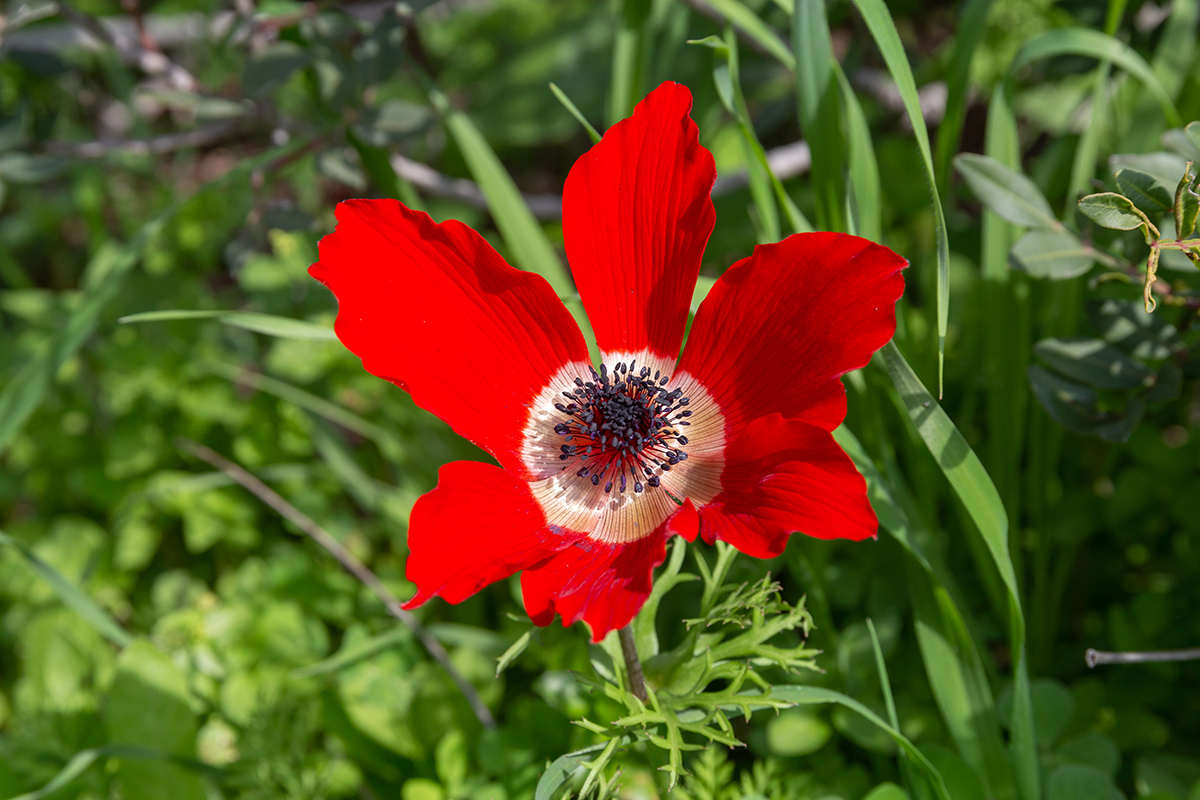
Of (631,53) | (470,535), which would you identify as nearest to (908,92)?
(631,53)

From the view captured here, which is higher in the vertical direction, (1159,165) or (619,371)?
(1159,165)

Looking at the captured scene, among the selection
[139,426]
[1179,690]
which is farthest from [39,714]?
[1179,690]

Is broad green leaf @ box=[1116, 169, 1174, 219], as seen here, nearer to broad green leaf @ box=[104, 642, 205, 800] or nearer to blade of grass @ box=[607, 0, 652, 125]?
blade of grass @ box=[607, 0, 652, 125]

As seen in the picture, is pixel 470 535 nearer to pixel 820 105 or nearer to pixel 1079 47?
pixel 820 105

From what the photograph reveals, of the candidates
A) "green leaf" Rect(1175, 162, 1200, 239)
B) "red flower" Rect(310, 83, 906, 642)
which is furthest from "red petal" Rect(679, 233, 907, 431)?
A: "green leaf" Rect(1175, 162, 1200, 239)

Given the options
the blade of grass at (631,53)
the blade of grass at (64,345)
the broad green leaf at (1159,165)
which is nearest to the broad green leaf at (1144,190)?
the broad green leaf at (1159,165)

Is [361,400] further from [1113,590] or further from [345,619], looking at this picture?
[1113,590]
